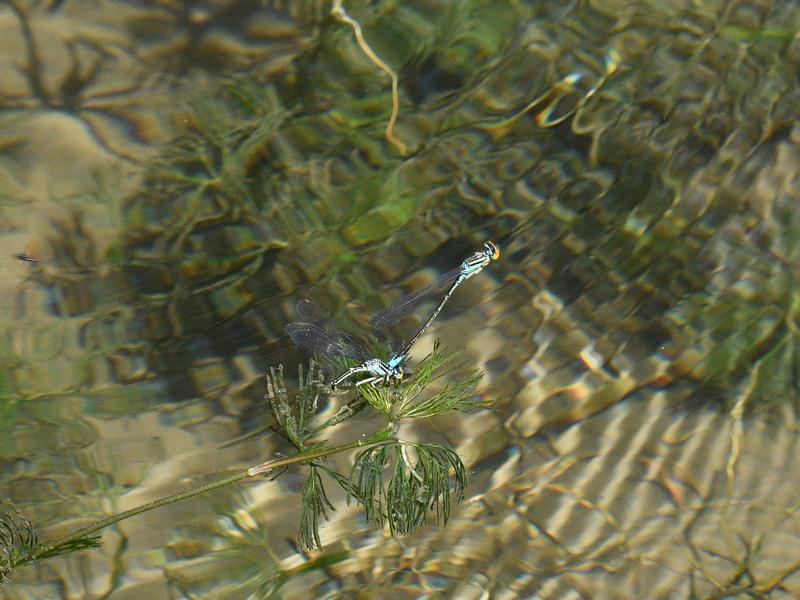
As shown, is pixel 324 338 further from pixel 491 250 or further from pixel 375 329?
pixel 491 250

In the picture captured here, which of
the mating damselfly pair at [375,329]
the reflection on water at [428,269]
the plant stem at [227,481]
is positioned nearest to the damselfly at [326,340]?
the mating damselfly pair at [375,329]

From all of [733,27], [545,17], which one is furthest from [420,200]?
[733,27]

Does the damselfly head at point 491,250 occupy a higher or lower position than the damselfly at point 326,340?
higher

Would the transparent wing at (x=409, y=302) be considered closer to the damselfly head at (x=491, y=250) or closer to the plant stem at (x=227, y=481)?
the damselfly head at (x=491, y=250)

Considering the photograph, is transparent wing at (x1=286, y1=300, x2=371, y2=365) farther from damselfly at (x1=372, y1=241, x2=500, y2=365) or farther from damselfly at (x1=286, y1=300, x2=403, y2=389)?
damselfly at (x1=372, y1=241, x2=500, y2=365)

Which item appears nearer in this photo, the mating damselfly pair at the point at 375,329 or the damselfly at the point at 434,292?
the mating damselfly pair at the point at 375,329

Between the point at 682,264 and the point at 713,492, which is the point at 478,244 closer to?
the point at 682,264
